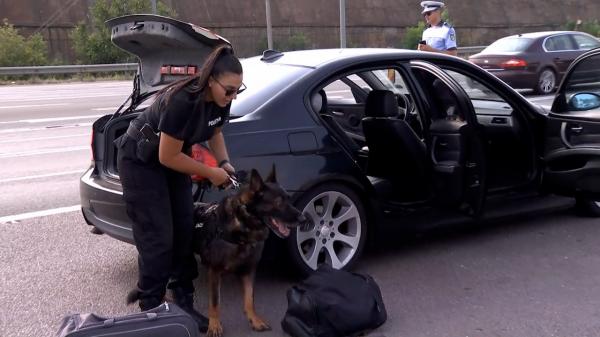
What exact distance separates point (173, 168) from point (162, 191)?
0.76 feet

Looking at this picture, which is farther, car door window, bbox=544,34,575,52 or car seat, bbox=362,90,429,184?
car door window, bbox=544,34,575,52

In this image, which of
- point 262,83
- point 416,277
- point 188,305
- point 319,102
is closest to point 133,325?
point 188,305

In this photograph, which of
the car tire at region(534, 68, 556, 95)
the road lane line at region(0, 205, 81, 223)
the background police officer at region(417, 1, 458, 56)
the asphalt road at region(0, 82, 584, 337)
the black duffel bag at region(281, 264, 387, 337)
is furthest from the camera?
the car tire at region(534, 68, 556, 95)

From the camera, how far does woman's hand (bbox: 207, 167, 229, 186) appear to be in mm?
3488

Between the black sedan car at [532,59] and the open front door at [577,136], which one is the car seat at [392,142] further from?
the black sedan car at [532,59]

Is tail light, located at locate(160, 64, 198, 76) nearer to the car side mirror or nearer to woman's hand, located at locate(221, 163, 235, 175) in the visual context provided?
woman's hand, located at locate(221, 163, 235, 175)

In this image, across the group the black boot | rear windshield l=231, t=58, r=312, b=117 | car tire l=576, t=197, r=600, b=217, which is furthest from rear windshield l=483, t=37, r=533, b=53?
the black boot

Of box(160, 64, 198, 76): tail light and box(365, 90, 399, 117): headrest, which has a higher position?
box(160, 64, 198, 76): tail light

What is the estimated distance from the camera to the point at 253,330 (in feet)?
12.5

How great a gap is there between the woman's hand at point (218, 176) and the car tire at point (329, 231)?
0.81 meters

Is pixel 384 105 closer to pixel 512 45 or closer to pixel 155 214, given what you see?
pixel 155 214

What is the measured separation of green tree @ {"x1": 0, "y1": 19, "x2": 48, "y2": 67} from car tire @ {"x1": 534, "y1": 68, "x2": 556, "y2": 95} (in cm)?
→ 2263

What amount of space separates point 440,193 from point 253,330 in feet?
5.94

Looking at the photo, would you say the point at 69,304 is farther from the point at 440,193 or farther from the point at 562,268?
the point at 562,268
